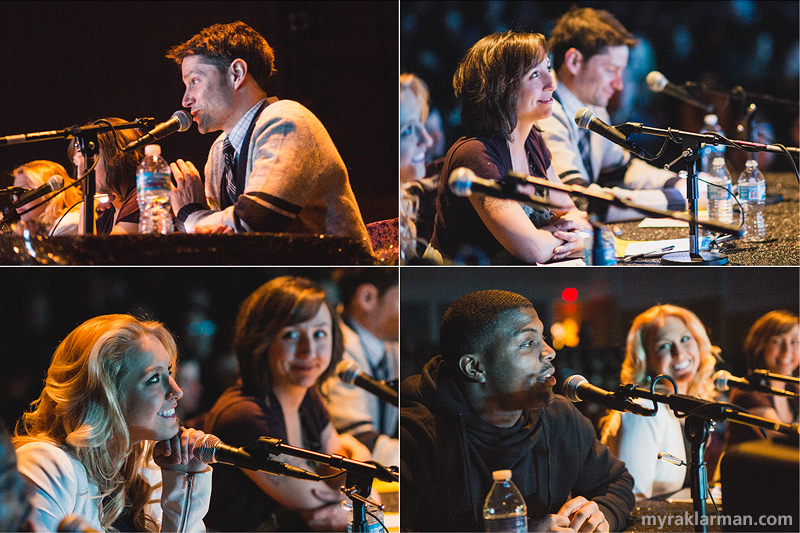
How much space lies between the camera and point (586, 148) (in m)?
2.45

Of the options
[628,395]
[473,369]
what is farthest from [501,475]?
[628,395]

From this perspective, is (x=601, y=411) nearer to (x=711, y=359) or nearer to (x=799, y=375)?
(x=711, y=359)

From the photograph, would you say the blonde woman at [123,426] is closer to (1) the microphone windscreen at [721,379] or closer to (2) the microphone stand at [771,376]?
(1) the microphone windscreen at [721,379]

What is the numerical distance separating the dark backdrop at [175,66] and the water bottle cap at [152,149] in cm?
11

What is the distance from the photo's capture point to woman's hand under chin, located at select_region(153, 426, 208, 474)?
90.0 inches

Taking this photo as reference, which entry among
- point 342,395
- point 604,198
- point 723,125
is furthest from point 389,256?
point 723,125

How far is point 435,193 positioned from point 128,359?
1108 millimetres

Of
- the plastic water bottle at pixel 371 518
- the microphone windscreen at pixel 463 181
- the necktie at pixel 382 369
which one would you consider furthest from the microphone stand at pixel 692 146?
the plastic water bottle at pixel 371 518

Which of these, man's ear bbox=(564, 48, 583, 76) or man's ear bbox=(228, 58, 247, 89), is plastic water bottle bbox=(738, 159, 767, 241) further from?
man's ear bbox=(228, 58, 247, 89)

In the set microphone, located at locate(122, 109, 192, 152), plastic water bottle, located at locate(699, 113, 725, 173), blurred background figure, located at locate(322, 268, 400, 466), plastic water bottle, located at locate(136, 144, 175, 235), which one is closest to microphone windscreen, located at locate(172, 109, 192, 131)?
microphone, located at locate(122, 109, 192, 152)

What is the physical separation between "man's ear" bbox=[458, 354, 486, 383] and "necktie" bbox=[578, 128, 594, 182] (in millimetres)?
725

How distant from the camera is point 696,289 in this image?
8.34ft

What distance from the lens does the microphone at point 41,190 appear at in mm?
2277

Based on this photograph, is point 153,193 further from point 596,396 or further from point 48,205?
point 596,396
